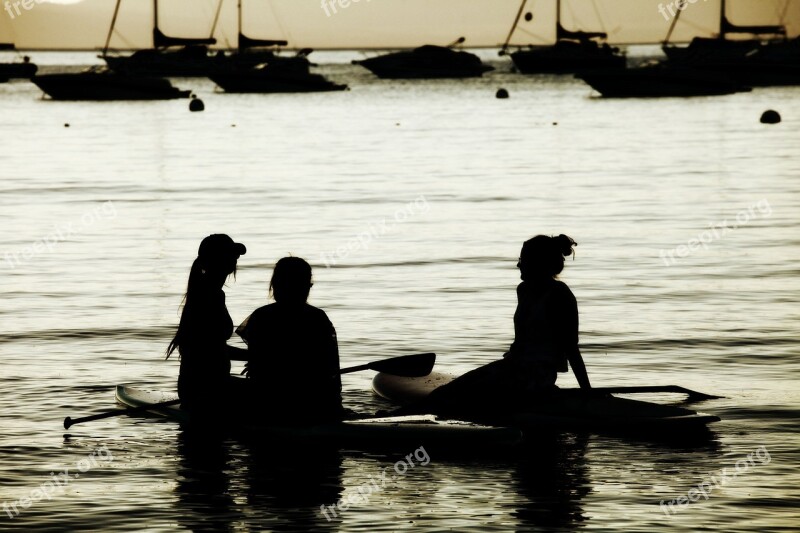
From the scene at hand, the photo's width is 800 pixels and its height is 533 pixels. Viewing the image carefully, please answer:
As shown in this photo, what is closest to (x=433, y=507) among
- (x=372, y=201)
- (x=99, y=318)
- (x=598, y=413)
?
(x=598, y=413)

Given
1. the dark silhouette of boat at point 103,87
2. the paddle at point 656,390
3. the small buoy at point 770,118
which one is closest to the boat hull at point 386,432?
the paddle at point 656,390

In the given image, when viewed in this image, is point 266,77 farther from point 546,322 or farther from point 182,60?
point 546,322

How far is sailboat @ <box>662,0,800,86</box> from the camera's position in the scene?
103 m

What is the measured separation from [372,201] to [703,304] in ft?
44.3

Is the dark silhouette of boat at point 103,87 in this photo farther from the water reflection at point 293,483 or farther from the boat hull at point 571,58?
the water reflection at point 293,483

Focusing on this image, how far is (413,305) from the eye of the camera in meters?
17.0

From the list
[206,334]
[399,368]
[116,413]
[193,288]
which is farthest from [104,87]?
[193,288]

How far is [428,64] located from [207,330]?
134480 millimetres

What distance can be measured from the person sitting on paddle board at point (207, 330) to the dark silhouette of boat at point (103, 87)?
277 feet

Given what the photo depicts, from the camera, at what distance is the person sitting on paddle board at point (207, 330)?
984 centimetres

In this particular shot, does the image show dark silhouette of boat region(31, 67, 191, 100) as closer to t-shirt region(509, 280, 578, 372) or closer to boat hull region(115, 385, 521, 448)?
boat hull region(115, 385, 521, 448)

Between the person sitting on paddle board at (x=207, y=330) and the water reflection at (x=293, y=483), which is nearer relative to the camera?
the water reflection at (x=293, y=483)

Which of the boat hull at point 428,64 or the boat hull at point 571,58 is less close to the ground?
the boat hull at point 428,64

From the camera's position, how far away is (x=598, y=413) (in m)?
10.7
